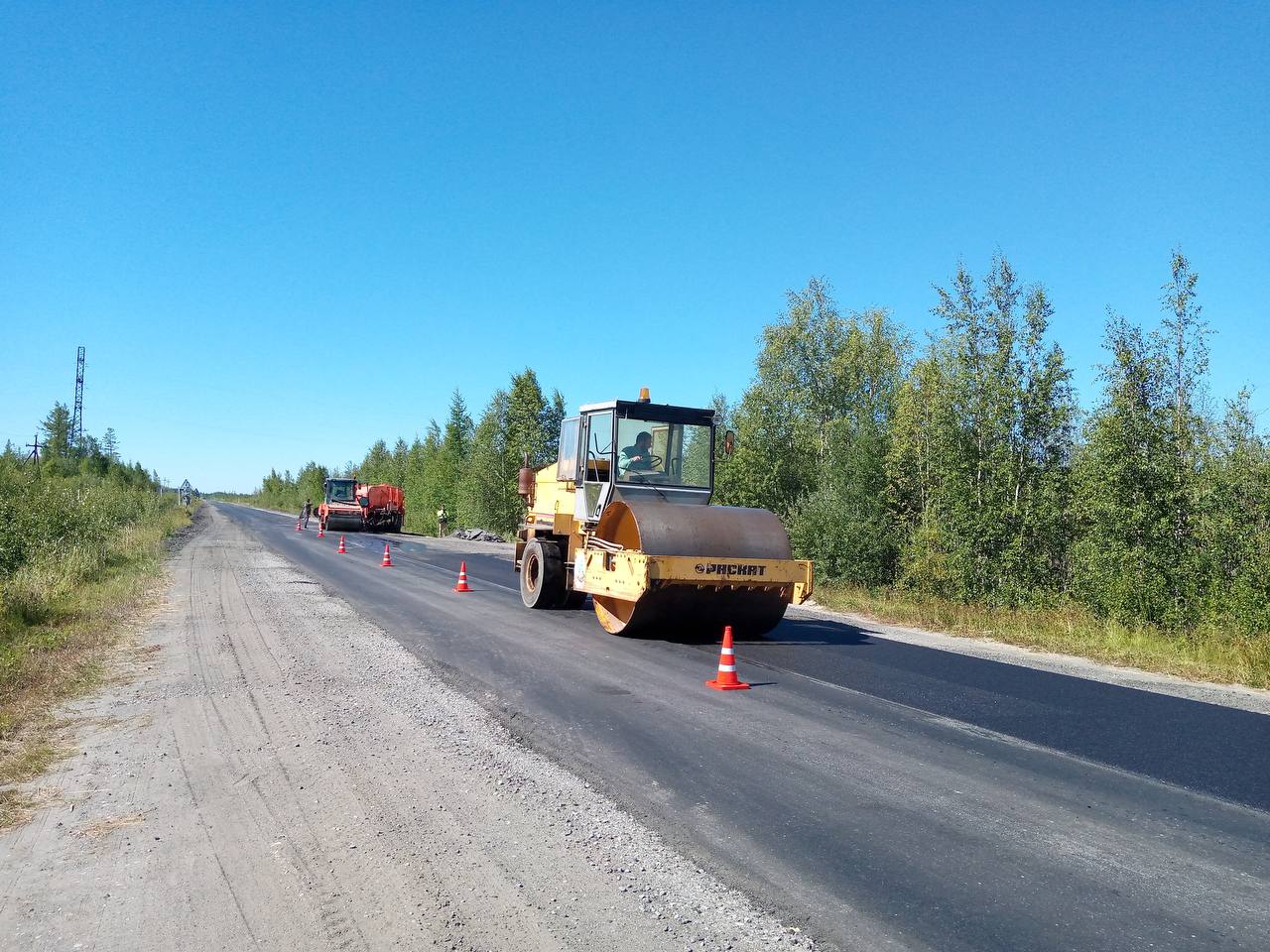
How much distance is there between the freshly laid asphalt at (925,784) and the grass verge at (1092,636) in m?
A: 2.10

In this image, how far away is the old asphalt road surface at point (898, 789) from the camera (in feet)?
11.7

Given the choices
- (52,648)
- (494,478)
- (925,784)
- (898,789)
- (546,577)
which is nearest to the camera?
(898,789)

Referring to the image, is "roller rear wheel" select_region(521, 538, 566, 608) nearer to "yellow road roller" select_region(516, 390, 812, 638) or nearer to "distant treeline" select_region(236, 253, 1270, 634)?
"yellow road roller" select_region(516, 390, 812, 638)

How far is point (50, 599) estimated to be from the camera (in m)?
12.3

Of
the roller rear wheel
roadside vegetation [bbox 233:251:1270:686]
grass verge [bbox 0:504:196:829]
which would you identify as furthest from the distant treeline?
grass verge [bbox 0:504:196:829]

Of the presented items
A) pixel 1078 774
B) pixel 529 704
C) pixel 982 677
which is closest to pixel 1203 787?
pixel 1078 774

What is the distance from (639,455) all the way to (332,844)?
27.6 feet

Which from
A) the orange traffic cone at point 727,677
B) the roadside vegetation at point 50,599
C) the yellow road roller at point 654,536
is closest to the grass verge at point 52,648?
the roadside vegetation at point 50,599

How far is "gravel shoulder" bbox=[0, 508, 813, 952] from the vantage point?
3.35 meters

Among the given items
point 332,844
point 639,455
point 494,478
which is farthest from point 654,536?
point 494,478

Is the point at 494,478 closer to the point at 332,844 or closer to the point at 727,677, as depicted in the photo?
the point at 727,677

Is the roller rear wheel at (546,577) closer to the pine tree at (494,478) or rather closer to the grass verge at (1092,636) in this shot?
the grass verge at (1092,636)

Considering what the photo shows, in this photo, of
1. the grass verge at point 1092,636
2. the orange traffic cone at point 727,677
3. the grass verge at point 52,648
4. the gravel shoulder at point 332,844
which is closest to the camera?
the gravel shoulder at point 332,844

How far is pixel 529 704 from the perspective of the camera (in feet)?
23.7
